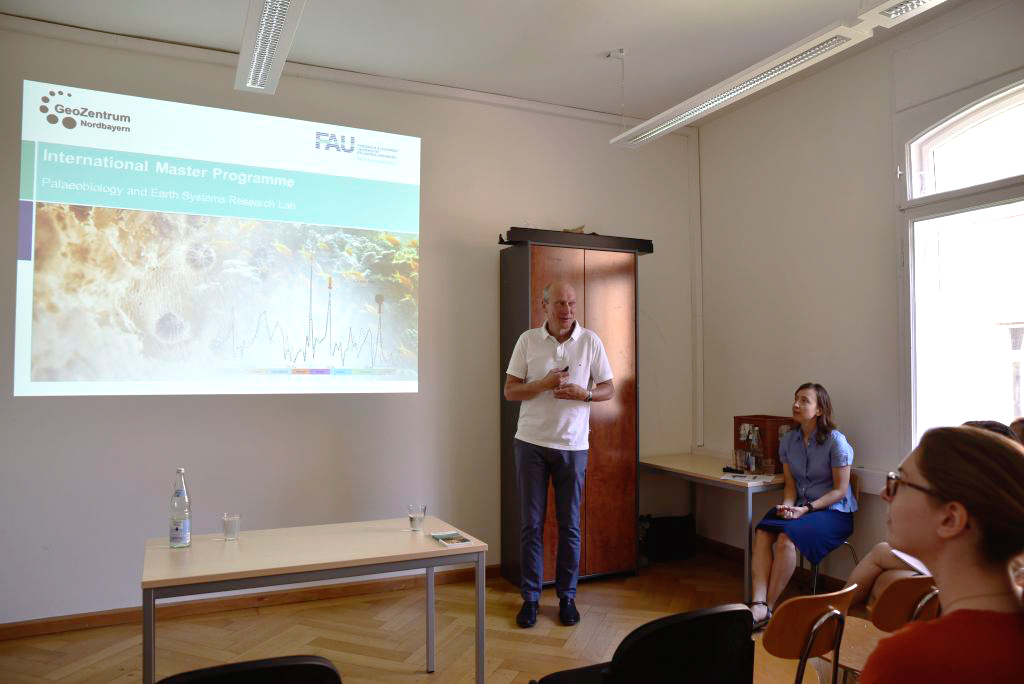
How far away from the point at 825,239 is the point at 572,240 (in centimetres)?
158

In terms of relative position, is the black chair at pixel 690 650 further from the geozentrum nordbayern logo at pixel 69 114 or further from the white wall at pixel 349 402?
the geozentrum nordbayern logo at pixel 69 114

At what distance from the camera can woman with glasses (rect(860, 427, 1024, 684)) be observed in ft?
3.29

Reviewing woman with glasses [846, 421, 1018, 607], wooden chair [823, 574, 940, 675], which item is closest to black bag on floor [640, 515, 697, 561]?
woman with glasses [846, 421, 1018, 607]

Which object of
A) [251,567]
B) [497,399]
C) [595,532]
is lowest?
[595,532]

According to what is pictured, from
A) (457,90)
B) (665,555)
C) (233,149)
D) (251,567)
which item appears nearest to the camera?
(251,567)

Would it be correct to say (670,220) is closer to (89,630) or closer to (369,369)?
(369,369)

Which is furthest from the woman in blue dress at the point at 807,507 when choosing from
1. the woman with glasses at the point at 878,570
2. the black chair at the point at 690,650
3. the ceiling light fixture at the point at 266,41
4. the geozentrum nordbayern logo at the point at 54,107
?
the geozentrum nordbayern logo at the point at 54,107

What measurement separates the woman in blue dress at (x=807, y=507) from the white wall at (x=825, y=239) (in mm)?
320

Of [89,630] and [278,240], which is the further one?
[278,240]

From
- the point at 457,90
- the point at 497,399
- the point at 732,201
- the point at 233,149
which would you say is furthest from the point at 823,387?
the point at 233,149

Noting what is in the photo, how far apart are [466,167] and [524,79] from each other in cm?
67

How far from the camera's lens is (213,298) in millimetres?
4043

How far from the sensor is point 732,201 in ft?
17.1

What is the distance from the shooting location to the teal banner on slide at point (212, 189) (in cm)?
373
